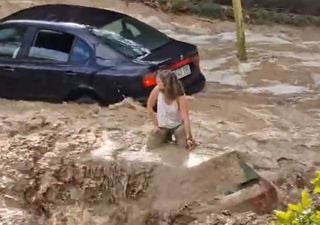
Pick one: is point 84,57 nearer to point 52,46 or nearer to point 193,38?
point 52,46

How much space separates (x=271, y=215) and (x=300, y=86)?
442 centimetres

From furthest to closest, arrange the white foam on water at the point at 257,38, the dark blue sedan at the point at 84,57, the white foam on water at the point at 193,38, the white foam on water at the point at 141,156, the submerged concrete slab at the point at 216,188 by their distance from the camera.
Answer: the white foam on water at the point at 257,38
the white foam on water at the point at 193,38
the dark blue sedan at the point at 84,57
the white foam on water at the point at 141,156
the submerged concrete slab at the point at 216,188

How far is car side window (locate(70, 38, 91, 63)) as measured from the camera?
985 cm

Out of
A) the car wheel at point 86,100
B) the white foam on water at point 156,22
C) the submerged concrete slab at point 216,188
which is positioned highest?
the car wheel at point 86,100

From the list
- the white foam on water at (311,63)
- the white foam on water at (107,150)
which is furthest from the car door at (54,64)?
the white foam on water at (311,63)

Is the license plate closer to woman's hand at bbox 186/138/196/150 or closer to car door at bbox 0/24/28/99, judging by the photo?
woman's hand at bbox 186/138/196/150

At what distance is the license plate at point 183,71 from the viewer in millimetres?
10015

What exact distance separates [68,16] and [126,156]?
2667 millimetres

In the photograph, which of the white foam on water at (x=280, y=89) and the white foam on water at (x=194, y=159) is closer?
the white foam on water at (x=194, y=159)

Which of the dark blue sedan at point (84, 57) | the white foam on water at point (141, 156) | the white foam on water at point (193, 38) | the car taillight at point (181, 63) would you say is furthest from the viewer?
the white foam on water at point (193, 38)

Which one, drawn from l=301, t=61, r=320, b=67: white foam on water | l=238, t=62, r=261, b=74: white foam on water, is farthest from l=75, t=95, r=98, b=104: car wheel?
l=301, t=61, r=320, b=67: white foam on water

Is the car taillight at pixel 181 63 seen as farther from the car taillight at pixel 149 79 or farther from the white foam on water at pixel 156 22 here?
the white foam on water at pixel 156 22

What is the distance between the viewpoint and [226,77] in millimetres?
12203

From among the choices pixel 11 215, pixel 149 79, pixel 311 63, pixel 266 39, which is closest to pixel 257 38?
pixel 266 39
